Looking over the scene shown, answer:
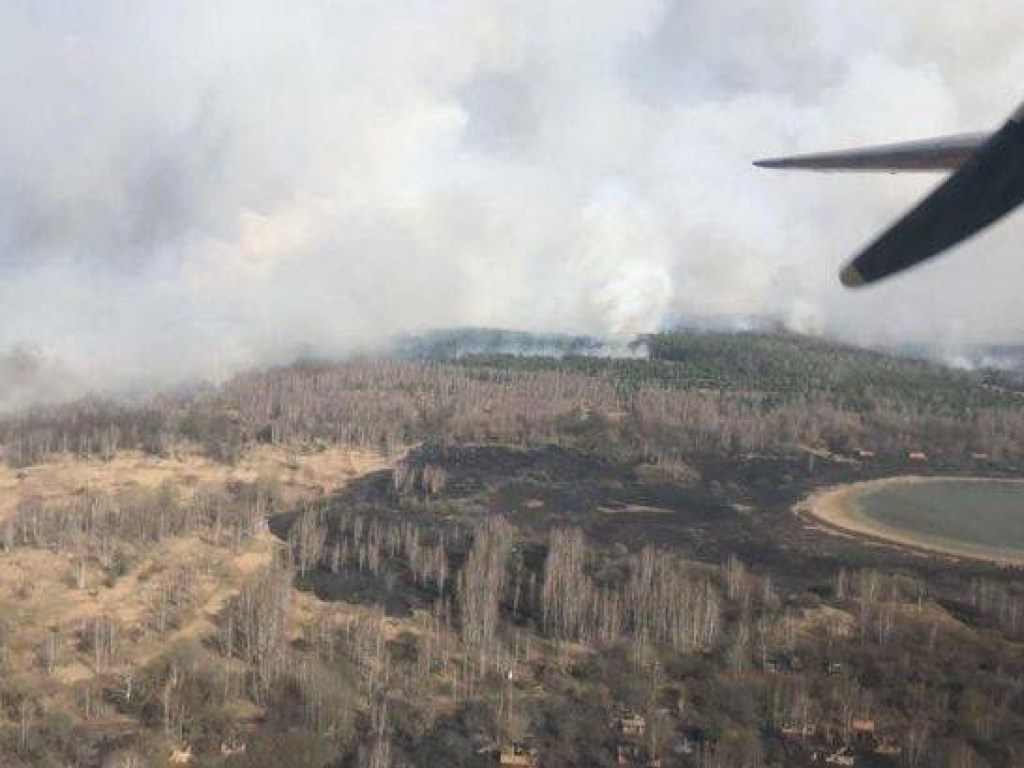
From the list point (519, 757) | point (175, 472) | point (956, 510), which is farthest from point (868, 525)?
point (175, 472)

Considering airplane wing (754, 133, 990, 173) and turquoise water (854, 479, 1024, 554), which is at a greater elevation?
airplane wing (754, 133, 990, 173)

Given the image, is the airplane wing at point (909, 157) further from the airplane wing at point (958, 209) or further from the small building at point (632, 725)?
the small building at point (632, 725)

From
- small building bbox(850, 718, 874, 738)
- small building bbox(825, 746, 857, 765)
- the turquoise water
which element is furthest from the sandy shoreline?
small building bbox(825, 746, 857, 765)

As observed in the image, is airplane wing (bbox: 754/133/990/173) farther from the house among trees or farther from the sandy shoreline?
the sandy shoreline

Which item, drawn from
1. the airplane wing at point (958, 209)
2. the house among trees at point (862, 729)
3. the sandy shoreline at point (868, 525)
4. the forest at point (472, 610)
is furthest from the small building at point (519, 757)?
the sandy shoreline at point (868, 525)

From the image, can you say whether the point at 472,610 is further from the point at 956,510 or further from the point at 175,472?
the point at 956,510

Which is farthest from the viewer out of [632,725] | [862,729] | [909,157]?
[632,725]

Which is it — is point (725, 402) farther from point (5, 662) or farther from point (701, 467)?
point (5, 662)
